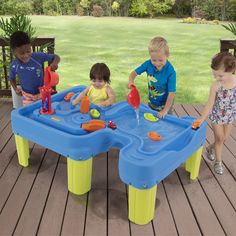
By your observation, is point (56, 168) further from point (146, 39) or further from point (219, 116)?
point (146, 39)

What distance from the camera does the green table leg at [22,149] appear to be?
3284mm

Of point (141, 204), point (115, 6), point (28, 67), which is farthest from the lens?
point (115, 6)

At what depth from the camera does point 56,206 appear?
2.79 metres

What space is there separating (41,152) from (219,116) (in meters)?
1.82

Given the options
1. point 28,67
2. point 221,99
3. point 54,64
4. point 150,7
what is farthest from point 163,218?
point 150,7

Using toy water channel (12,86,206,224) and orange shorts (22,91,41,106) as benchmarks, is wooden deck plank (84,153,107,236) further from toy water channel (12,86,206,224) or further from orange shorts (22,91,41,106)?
orange shorts (22,91,41,106)

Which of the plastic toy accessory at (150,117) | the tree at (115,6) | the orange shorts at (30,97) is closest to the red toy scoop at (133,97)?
the plastic toy accessory at (150,117)

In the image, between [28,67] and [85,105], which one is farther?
Answer: [28,67]

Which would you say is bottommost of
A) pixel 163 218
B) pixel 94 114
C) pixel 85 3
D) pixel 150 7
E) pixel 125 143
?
pixel 163 218

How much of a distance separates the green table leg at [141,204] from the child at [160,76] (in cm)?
87

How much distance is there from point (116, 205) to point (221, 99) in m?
1.30

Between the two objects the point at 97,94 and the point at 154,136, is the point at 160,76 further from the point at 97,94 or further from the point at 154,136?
the point at 154,136

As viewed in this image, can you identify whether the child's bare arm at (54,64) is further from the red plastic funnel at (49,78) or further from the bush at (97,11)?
the bush at (97,11)

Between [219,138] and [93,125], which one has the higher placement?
[93,125]
